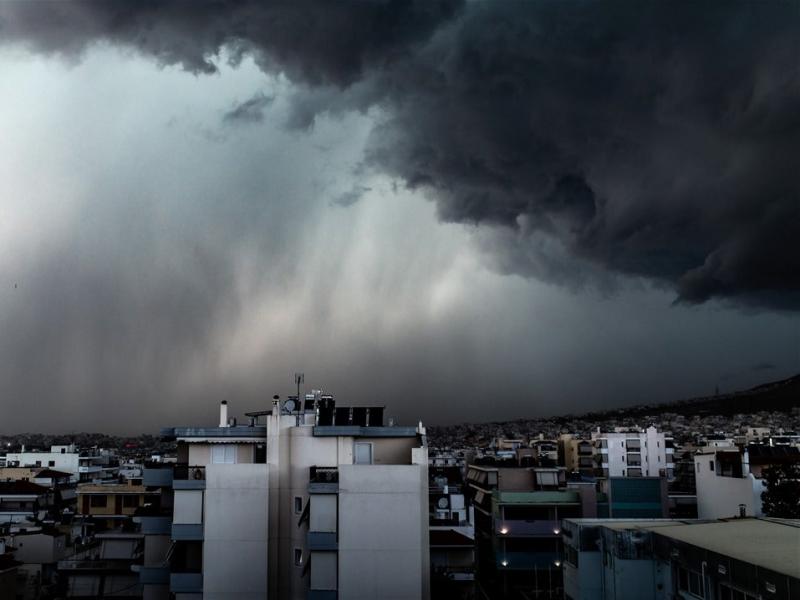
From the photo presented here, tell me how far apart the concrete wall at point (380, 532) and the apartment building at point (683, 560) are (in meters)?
7.11

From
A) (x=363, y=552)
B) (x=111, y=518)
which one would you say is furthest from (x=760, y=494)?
(x=111, y=518)

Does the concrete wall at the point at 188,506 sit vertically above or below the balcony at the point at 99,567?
above

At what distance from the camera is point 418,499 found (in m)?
27.8

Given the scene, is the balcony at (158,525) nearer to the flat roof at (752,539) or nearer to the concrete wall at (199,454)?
the concrete wall at (199,454)

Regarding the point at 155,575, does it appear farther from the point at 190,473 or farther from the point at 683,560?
the point at 683,560

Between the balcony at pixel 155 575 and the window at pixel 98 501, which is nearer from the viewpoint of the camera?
the balcony at pixel 155 575

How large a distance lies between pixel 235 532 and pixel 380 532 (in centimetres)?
572

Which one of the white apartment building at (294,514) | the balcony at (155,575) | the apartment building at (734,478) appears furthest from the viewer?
the apartment building at (734,478)

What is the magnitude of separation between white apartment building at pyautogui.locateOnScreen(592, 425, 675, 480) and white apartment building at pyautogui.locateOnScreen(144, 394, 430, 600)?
208 ft

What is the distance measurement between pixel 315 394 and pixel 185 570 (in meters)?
8.60

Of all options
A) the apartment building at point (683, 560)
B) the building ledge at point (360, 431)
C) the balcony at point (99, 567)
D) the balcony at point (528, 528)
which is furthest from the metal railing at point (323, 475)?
the balcony at point (528, 528)

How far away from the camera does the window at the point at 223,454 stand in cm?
3080

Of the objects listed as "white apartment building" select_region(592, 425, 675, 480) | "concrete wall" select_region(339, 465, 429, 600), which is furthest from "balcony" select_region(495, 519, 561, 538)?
"white apartment building" select_region(592, 425, 675, 480)

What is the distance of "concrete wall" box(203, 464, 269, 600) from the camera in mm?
28203
